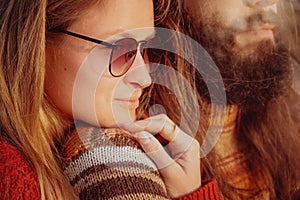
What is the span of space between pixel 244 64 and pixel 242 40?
0.27ft

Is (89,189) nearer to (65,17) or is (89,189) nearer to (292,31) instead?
(65,17)

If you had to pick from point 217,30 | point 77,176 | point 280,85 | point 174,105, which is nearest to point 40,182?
point 77,176

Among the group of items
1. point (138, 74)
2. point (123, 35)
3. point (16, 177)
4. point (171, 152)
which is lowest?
point (171, 152)

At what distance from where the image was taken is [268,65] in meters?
1.98

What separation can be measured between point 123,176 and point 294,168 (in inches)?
35.5

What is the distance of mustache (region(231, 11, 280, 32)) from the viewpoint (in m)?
1.88

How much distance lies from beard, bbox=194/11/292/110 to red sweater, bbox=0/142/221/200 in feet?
2.51

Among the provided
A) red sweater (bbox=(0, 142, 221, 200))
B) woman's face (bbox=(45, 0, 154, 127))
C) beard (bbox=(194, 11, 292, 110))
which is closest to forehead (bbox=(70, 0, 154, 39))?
woman's face (bbox=(45, 0, 154, 127))

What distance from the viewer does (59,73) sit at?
1561 mm

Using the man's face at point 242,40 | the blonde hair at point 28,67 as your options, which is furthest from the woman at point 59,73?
the man's face at point 242,40

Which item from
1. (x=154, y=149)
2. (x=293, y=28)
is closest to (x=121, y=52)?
(x=154, y=149)

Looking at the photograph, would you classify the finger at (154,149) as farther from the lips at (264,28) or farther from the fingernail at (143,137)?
the lips at (264,28)

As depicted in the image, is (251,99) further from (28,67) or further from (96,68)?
(28,67)

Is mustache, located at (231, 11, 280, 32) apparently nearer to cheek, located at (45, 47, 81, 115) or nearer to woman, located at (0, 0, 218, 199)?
woman, located at (0, 0, 218, 199)
